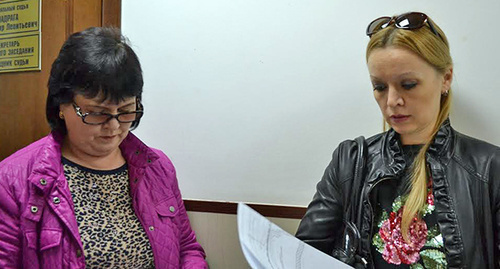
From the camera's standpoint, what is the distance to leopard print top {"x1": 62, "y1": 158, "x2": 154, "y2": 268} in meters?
1.25

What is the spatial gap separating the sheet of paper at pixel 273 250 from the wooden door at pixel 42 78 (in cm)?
123

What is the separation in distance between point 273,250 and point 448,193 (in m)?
0.52

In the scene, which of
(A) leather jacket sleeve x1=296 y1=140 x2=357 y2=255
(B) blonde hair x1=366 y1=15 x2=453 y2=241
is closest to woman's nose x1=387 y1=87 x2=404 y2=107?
(B) blonde hair x1=366 y1=15 x2=453 y2=241

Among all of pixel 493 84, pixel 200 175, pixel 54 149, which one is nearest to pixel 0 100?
pixel 54 149

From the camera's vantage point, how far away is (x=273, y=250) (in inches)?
32.6

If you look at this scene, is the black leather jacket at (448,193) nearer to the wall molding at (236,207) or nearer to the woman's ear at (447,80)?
the woman's ear at (447,80)

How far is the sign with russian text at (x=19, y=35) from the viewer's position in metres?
1.78

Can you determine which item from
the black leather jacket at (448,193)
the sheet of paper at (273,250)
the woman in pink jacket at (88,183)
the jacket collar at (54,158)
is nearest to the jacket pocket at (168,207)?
the woman in pink jacket at (88,183)

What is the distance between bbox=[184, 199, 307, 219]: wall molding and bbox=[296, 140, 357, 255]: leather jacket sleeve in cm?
24

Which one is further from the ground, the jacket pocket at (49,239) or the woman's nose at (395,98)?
the woman's nose at (395,98)

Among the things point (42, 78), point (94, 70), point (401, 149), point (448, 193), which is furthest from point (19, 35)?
point (448, 193)

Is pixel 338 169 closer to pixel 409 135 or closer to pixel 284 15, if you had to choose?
pixel 409 135

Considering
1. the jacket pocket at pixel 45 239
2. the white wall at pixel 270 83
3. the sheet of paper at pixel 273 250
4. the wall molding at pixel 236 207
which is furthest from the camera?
the wall molding at pixel 236 207

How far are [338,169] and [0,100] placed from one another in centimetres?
149
